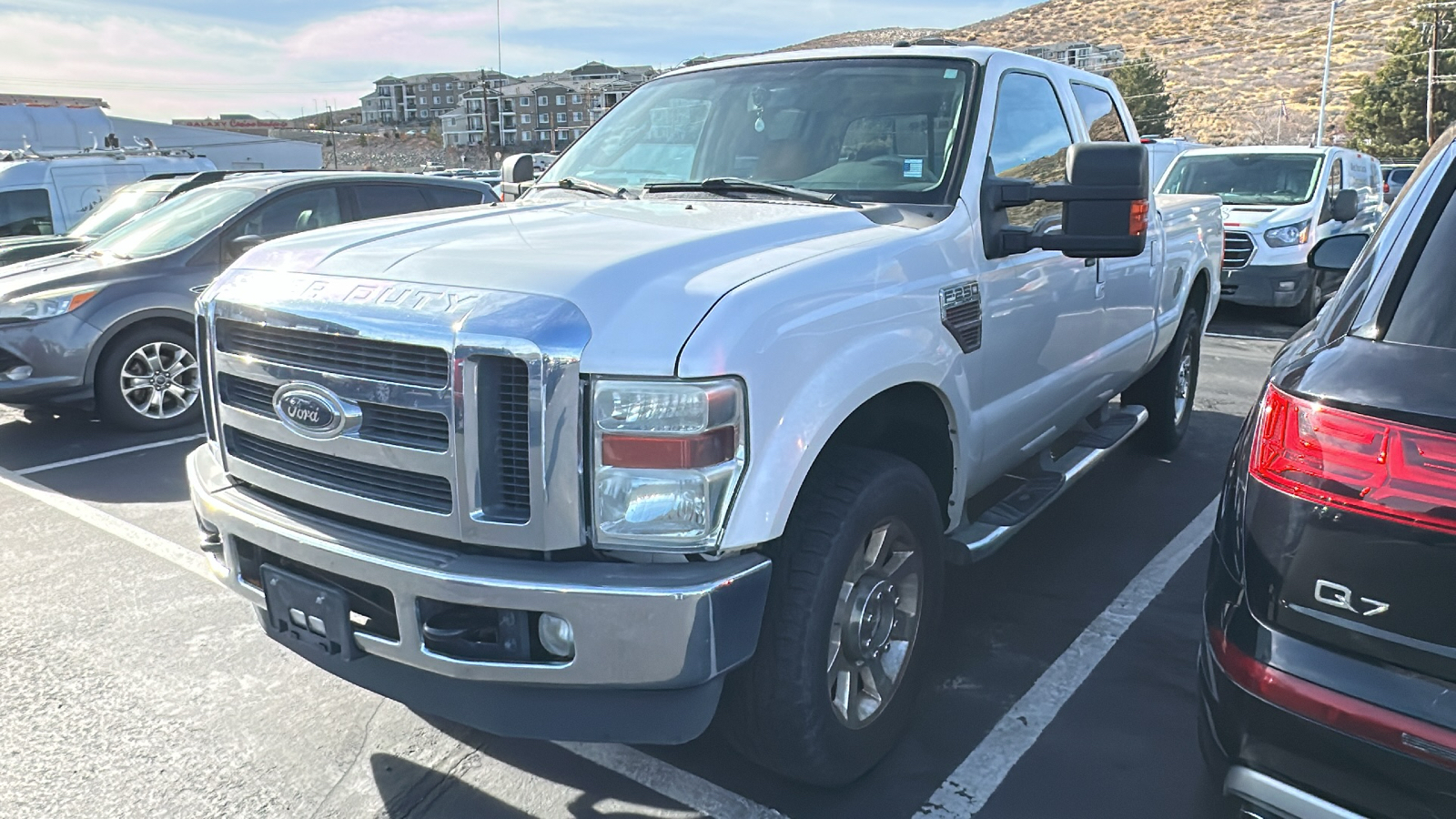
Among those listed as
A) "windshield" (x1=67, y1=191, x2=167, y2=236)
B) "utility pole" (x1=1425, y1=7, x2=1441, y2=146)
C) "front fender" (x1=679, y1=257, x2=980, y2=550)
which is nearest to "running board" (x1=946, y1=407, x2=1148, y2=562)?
"front fender" (x1=679, y1=257, x2=980, y2=550)

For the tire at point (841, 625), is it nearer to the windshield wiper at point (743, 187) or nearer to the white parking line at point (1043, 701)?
the white parking line at point (1043, 701)

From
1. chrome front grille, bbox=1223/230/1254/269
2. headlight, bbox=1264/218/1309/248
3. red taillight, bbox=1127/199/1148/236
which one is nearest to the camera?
red taillight, bbox=1127/199/1148/236

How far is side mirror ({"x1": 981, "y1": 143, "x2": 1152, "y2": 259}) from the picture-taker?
279cm

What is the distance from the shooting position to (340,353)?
232 centimetres

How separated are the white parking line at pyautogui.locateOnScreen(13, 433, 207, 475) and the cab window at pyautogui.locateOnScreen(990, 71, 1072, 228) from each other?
561 centimetres

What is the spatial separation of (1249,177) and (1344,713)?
11.5 metres

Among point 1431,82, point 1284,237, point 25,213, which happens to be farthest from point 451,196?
point 1431,82

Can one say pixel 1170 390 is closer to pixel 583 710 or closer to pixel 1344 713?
pixel 1344 713

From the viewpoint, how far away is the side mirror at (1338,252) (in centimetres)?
341

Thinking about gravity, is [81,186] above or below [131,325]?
above

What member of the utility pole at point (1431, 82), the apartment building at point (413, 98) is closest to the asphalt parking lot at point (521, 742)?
the utility pole at point (1431, 82)

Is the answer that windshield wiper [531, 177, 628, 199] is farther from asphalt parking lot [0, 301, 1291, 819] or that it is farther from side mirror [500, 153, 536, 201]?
asphalt parking lot [0, 301, 1291, 819]

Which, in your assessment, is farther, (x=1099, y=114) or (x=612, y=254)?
(x=1099, y=114)

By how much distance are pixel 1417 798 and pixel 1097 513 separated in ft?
10.9
